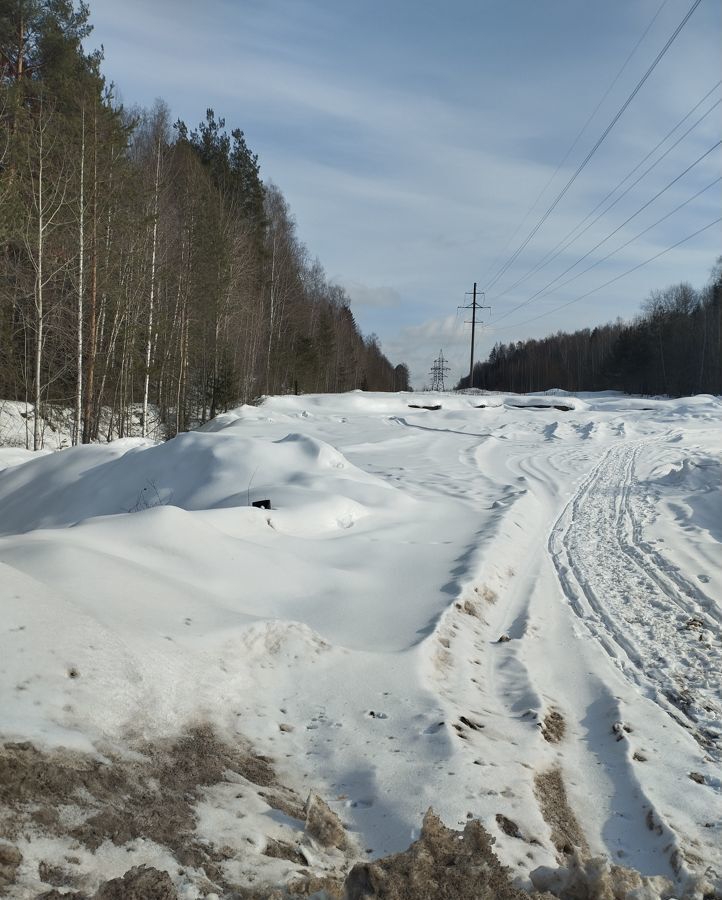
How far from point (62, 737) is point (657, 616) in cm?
458

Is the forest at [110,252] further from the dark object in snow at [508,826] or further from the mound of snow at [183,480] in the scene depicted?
the dark object in snow at [508,826]

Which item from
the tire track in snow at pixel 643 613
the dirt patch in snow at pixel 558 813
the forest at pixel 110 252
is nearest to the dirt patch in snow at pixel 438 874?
the dirt patch in snow at pixel 558 813

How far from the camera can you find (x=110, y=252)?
18.1m

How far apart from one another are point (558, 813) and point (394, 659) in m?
1.47

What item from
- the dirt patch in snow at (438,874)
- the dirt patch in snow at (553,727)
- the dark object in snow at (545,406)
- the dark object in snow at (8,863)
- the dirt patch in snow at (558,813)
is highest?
the dark object in snow at (545,406)

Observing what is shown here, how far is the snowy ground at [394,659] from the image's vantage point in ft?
8.73

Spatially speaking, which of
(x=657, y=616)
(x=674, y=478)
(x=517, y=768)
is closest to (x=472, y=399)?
(x=674, y=478)

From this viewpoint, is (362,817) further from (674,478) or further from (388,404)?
(388,404)

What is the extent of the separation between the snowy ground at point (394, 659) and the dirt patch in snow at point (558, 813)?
0.6 inches

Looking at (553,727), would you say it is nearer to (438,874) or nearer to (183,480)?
(438,874)

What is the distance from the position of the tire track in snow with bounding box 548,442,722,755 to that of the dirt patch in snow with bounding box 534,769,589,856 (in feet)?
3.13

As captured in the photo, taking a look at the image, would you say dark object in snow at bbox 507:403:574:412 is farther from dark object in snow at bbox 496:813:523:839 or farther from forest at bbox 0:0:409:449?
dark object in snow at bbox 496:813:523:839

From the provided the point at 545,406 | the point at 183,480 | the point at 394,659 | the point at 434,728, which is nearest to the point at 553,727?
the point at 434,728

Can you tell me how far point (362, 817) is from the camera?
8.64 ft
